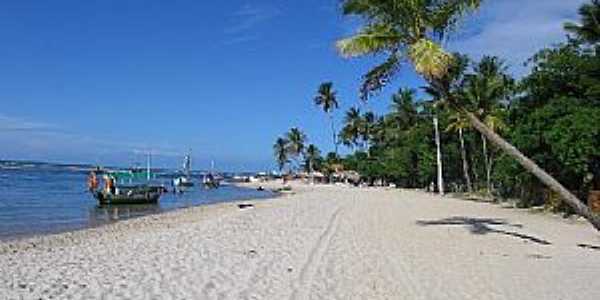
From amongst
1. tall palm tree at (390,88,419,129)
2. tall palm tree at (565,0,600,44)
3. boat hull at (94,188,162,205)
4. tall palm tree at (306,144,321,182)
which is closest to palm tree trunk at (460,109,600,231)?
tall palm tree at (565,0,600,44)

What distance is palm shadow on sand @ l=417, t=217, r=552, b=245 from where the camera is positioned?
20.0 meters

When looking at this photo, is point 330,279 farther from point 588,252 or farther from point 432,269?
point 588,252

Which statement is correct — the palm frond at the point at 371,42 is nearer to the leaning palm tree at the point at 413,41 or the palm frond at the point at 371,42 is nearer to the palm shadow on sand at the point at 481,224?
the leaning palm tree at the point at 413,41

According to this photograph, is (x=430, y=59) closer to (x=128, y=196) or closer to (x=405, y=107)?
(x=128, y=196)

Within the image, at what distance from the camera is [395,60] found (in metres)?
18.5

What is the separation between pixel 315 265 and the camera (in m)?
13.4

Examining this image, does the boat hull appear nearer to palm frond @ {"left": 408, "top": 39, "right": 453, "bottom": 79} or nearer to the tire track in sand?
the tire track in sand

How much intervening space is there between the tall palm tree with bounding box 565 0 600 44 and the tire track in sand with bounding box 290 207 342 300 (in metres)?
17.7

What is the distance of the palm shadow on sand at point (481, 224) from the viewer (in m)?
20.0

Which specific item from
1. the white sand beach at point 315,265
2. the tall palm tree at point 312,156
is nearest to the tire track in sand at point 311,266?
the white sand beach at point 315,265

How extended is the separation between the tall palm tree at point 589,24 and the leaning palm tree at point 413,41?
16915 mm

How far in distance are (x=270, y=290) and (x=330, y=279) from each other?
152cm

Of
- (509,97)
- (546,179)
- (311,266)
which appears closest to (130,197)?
(509,97)

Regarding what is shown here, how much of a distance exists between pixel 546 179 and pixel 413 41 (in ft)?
15.5
